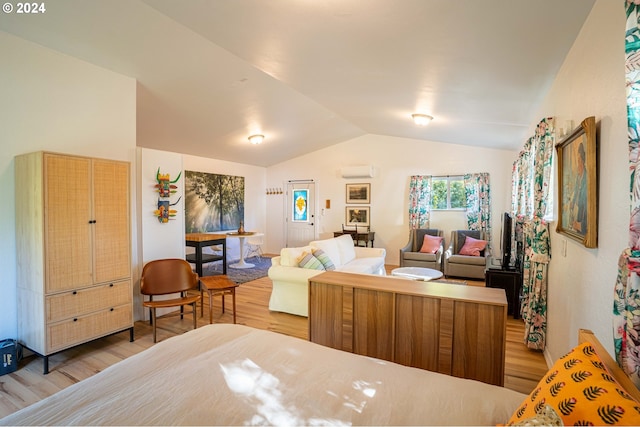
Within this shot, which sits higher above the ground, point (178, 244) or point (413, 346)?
point (178, 244)

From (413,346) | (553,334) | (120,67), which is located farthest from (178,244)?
(553,334)

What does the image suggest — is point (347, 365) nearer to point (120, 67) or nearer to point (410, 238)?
point (120, 67)

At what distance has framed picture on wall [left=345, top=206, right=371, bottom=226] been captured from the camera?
7.48 metres

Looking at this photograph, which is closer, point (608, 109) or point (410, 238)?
point (608, 109)

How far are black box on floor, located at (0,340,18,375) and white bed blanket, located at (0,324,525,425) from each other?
6.52 feet

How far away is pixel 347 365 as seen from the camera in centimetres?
147

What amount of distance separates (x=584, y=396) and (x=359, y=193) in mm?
6802

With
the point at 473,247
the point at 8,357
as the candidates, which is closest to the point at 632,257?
the point at 8,357

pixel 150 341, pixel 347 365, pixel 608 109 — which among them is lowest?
pixel 150 341

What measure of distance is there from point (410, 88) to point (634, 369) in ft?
9.54

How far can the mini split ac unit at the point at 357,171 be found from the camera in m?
7.19

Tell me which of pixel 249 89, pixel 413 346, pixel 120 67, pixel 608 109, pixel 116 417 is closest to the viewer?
A: pixel 116 417

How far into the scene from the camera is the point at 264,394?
123 cm

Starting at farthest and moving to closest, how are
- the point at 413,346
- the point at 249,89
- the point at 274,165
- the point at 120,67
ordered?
the point at 274,165, the point at 249,89, the point at 120,67, the point at 413,346
